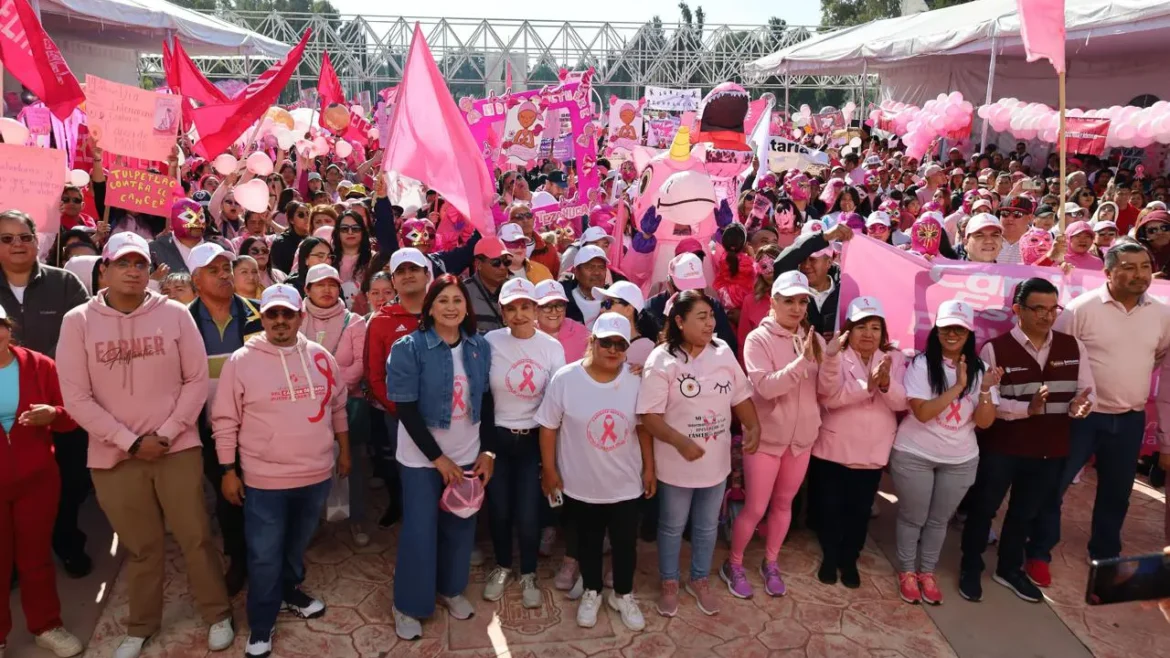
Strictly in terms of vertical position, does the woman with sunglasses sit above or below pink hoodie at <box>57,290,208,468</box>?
below

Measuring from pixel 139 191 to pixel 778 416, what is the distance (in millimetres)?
4870

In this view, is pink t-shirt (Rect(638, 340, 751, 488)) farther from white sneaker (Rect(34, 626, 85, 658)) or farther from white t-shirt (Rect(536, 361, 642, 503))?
white sneaker (Rect(34, 626, 85, 658))

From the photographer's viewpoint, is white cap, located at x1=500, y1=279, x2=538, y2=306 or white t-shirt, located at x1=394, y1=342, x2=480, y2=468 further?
white cap, located at x1=500, y1=279, x2=538, y2=306

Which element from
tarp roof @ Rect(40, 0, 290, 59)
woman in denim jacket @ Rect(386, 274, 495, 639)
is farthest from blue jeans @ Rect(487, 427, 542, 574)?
tarp roof @ Rect(40, 0, 290, 59)

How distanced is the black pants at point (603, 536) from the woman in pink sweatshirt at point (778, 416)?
2.18ft

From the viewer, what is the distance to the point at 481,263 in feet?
15.0

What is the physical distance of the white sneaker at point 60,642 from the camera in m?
3.46

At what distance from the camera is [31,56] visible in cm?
587

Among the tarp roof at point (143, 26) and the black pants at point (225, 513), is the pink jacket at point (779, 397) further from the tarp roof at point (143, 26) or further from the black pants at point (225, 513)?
the tarp roof at point (143, 26)

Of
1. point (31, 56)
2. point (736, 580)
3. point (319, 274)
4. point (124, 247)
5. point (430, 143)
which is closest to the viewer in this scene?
point (124, 247)

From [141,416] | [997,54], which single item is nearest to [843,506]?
[141,416]

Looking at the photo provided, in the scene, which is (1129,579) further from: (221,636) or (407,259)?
(221,636)

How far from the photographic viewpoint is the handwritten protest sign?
6.11 meters

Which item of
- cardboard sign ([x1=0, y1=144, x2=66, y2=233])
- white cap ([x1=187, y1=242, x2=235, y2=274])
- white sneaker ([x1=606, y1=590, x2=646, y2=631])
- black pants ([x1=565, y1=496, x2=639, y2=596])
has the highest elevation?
cardboard sign ([x1=0, y1=144, x2=66, y2=233])
